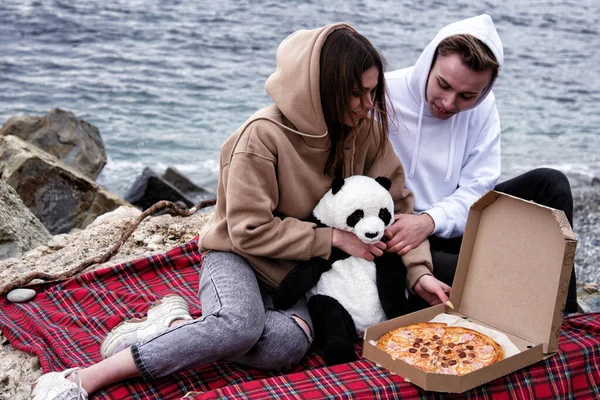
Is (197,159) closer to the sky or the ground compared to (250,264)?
closer to the ground

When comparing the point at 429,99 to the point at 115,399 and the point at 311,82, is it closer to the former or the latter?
the point at 311,82

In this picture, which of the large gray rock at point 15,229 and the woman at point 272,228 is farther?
the large gray rock at point 15,229

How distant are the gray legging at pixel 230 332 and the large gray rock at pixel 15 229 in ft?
5.92

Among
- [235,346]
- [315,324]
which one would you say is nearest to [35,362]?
[235,346]

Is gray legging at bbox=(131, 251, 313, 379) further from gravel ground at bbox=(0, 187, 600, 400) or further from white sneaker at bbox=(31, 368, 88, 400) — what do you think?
gravel ground at bbox=(0, 187, 600, 400)

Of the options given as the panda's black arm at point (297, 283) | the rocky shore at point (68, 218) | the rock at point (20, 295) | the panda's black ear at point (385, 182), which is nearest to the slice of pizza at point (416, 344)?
the panda's black arm at point (297, 283)

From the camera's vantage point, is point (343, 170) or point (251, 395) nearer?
point (251, 395)

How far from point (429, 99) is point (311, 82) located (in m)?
0.77

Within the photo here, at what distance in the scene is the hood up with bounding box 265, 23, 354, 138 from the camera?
9.16 feet

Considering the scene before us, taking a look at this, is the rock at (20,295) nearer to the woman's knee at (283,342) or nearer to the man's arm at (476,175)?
the woman's knee at (283,342)

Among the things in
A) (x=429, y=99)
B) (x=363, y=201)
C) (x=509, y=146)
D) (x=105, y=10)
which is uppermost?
(x=429, y=99)

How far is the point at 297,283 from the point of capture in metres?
2.90

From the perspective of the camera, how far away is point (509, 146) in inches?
459

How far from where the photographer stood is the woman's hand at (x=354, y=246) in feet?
9.70
